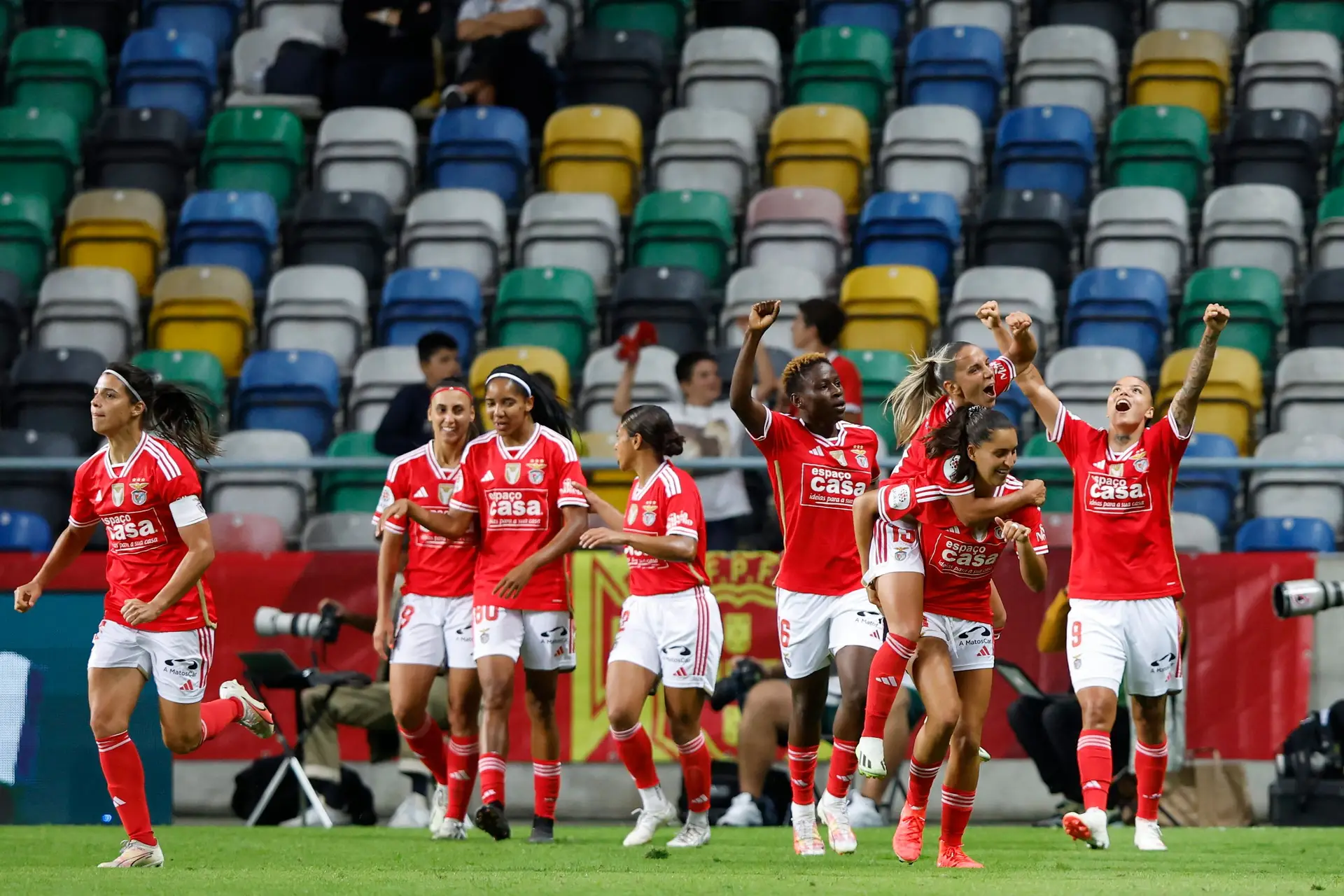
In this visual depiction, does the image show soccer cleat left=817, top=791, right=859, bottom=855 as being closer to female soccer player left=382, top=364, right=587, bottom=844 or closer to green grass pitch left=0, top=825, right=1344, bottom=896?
green grass pitch left=0, top=825, right=1344, bottom=896

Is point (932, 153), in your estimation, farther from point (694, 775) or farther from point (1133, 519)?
point (694, 775)

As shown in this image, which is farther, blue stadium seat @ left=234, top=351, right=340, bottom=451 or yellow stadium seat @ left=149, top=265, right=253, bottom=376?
yellow stadium seat @ left=149, top=265, right=253, bottom=376

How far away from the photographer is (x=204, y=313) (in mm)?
15750

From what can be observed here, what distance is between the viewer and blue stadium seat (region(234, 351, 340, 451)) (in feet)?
49.1

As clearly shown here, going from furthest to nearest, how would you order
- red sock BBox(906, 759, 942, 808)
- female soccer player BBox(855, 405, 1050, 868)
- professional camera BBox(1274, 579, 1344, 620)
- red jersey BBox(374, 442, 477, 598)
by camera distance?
1. professional camera BBox(1274, 579, 1344, 620)
2. red jersey BBox(374, 442, 477, 598)
3. red sock BBox(906, 759, 942, 808)
4. female soccer player BBox(855, 405, 1050, 868)

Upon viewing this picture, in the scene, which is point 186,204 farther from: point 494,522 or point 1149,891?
point 1149,891

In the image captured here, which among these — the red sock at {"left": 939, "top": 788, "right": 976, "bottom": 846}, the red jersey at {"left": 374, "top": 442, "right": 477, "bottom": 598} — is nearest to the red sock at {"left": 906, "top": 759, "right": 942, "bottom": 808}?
the red sock at {"left": 939, "top": 788, "right": 976, "bottom": 846}

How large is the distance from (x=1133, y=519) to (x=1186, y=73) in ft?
27.5

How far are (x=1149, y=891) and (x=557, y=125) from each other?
11270 millimetres

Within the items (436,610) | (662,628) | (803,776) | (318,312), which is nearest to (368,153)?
(318,312)

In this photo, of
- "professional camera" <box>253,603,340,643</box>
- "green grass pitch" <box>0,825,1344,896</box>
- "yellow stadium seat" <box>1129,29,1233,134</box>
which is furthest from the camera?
"yellow stadium seat" <box>1129,29,1233,134</box>

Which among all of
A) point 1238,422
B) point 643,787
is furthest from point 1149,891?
point 1238,422

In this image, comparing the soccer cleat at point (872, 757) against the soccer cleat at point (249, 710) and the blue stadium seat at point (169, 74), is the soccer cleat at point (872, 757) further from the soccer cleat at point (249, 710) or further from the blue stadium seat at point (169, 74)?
the blue stadium seat at point (169, 74)

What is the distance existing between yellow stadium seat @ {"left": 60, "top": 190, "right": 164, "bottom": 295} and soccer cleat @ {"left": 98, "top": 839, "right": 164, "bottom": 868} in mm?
8796
